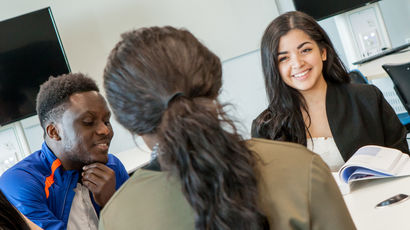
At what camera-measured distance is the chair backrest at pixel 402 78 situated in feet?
8.05

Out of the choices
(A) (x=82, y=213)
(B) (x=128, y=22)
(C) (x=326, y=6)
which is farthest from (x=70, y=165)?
(C) (x=326, y=6)

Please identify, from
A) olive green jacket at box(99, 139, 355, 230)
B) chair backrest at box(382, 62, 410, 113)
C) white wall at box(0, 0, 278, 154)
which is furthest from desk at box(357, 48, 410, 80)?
olive green jacket at box(99, 139, 355, 230)

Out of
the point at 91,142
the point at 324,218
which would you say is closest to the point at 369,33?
the point at 91,142

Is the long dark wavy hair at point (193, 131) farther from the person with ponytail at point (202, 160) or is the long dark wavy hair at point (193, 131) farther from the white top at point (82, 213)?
the white top at point (82, 213)

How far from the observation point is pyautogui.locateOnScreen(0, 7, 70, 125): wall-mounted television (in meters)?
3.21

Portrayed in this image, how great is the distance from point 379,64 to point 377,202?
241 centimetres

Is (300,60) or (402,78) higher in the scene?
(300,60)

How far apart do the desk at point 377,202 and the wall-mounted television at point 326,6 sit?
277 centimetres

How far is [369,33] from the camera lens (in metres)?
4.11

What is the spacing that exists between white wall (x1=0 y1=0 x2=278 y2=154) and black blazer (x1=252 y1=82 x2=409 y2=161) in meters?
2.27

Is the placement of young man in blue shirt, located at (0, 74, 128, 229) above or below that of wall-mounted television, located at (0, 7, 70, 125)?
below

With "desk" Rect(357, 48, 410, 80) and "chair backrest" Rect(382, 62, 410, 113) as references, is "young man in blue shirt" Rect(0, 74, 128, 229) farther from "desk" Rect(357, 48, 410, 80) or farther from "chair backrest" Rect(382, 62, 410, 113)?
"desk" Rect(357, 48, 410, 80)

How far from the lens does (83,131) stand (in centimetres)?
172

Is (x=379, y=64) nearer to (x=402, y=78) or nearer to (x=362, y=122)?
(x=402, y=78)
